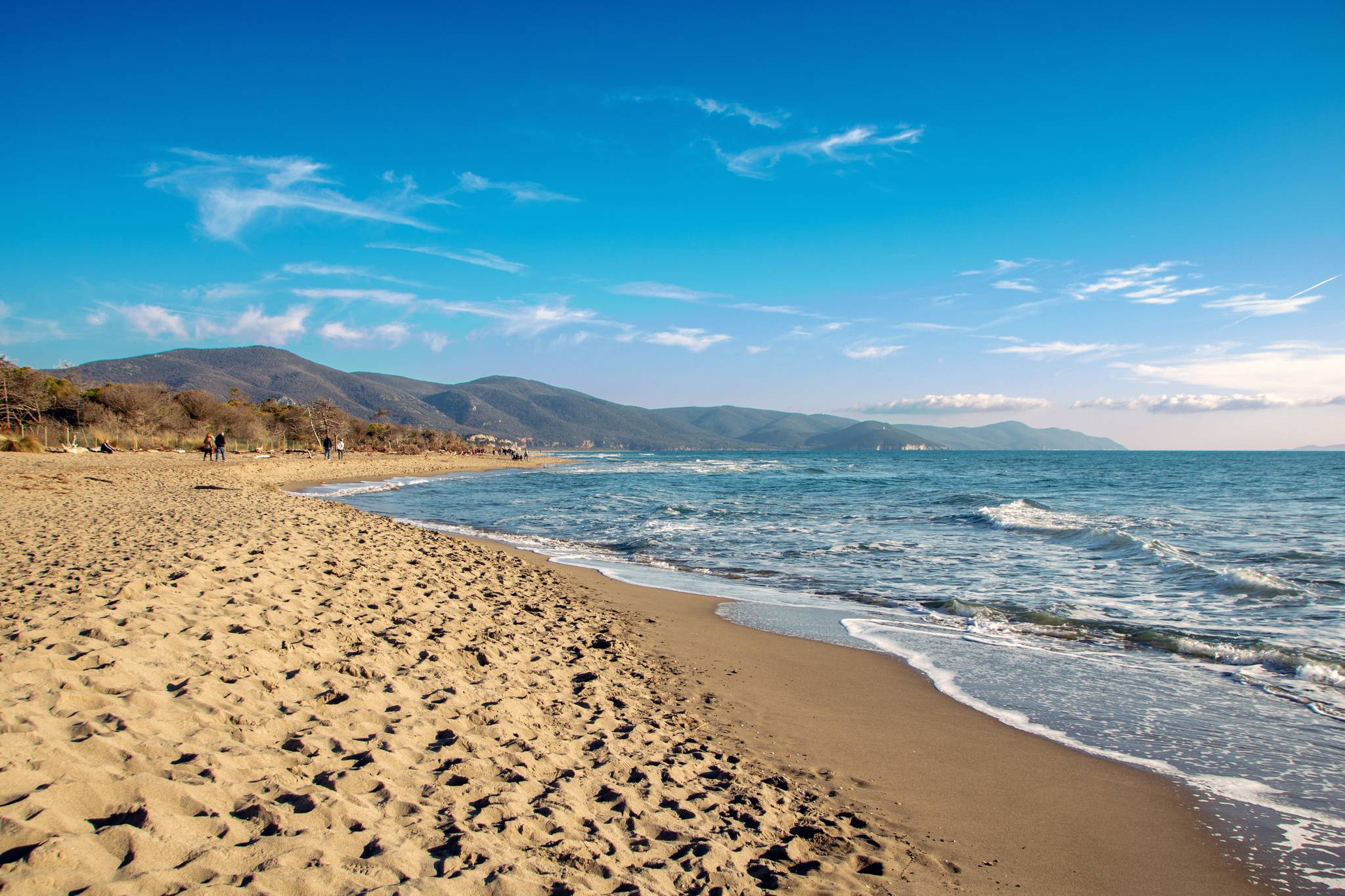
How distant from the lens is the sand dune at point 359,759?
8.91 ft

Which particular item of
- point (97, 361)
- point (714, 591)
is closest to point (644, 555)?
point (714, 591)

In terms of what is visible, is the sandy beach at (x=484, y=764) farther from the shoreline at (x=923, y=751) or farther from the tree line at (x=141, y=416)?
the tree line at (x=141, y=416)

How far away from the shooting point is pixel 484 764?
3.81m

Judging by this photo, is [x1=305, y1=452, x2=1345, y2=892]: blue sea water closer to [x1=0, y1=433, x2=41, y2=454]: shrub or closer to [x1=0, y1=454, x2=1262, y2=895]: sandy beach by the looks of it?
[x1=0, y1=454, x2=1262, y2=895]: sandy beach

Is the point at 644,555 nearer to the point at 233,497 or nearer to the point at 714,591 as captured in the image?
the point at 714,591

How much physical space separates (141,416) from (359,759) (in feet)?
187

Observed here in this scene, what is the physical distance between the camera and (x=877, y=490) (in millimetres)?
34594

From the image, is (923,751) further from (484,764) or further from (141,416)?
(141,416)

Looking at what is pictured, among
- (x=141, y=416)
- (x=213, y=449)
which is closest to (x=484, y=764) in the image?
(x=213, y=449)

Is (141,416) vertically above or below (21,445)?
above

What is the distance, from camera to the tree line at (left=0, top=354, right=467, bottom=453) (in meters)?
40.7

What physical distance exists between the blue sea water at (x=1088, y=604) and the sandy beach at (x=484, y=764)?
1.93 feet

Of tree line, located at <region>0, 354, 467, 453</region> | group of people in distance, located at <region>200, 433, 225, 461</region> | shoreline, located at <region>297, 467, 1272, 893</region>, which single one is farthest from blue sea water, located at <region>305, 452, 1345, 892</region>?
tree line, located at <region>0, 354, 467, 453</region>

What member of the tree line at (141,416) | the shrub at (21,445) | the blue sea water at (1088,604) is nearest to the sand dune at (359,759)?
the blue sea water at (1088,604)
